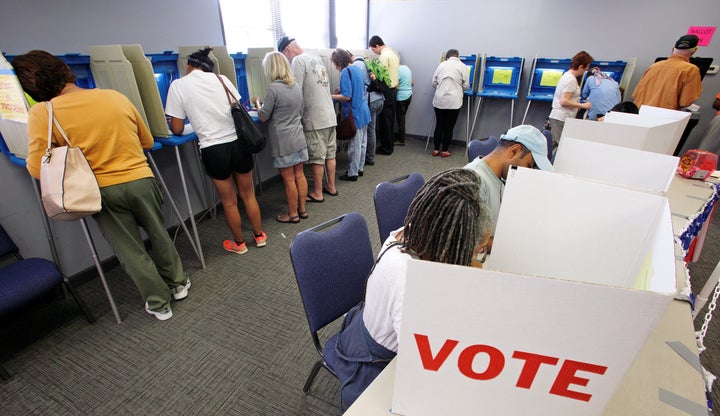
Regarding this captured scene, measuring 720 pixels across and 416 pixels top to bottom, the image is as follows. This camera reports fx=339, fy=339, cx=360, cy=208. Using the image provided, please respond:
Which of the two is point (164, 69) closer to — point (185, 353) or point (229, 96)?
point (229, 96)

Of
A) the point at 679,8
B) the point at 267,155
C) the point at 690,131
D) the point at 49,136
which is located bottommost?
the point at 267,155

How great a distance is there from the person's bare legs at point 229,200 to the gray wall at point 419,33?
2.05 ft

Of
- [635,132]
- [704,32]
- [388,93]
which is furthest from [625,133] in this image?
[704,32]

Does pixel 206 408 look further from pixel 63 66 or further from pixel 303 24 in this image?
pixel 303 24

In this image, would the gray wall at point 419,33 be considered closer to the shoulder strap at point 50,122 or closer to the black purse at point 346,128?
the shoulder strap at point 50,122

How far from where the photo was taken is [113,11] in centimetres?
216

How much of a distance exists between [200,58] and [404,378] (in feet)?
6.95

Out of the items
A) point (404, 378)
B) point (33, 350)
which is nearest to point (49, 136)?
point (33, 350)

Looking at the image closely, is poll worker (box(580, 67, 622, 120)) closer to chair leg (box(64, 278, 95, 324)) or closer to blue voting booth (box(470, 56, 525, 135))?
blue voting booth (box(470, 56, 525, 135))

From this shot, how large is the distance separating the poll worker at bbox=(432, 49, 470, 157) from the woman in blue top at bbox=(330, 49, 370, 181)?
1295mm

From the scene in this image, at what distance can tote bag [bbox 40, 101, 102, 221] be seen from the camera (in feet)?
4.67

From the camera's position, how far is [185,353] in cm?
170

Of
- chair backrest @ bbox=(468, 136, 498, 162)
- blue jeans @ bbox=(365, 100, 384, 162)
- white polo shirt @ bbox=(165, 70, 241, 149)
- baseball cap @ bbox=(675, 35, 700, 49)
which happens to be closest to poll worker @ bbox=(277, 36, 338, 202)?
white polo shirt @ bbox=(165, 70, 241, 149)

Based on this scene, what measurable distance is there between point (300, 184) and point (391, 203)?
1.50 meters
